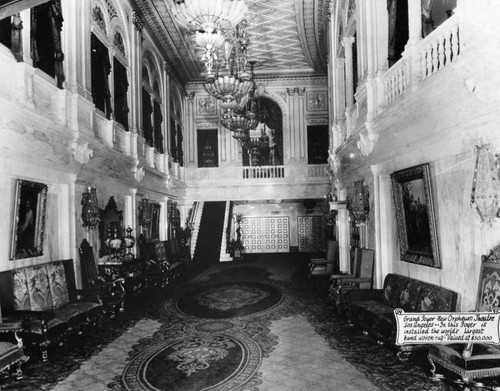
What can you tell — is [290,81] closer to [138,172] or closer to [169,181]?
[169,181]

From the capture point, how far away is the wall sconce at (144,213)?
37.2 ft

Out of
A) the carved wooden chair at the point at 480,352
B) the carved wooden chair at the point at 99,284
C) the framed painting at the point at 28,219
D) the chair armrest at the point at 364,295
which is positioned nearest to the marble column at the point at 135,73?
the carved wooden chair at the point at 99,284

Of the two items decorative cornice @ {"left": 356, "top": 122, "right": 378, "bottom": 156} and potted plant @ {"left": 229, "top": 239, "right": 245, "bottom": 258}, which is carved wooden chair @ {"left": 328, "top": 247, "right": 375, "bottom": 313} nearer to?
decorative cornice @ {"left": 356, "top": 122, "right": 378, "bottom": 156}

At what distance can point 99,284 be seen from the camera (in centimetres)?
766

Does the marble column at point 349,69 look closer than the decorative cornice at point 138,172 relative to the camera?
Yes

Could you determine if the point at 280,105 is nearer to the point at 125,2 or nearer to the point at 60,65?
the point at 125,2

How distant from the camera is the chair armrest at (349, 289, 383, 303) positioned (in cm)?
657

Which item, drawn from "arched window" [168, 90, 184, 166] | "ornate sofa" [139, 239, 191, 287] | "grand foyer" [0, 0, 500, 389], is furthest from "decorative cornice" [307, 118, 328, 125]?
"ornate sofa" [139, 239, 191, 287]

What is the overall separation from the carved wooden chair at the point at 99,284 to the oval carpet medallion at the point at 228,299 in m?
1.19

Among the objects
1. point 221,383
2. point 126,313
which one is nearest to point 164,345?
point 221,383

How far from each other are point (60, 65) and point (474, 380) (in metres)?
7.59

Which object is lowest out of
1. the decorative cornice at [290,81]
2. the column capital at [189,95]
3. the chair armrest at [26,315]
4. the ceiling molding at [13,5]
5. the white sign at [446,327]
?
the chair armrest at [26,315]

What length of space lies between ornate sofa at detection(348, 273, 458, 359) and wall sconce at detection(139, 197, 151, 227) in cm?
669

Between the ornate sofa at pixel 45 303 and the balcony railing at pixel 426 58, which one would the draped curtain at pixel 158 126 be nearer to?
the ornate sofa at pixel 45 303
